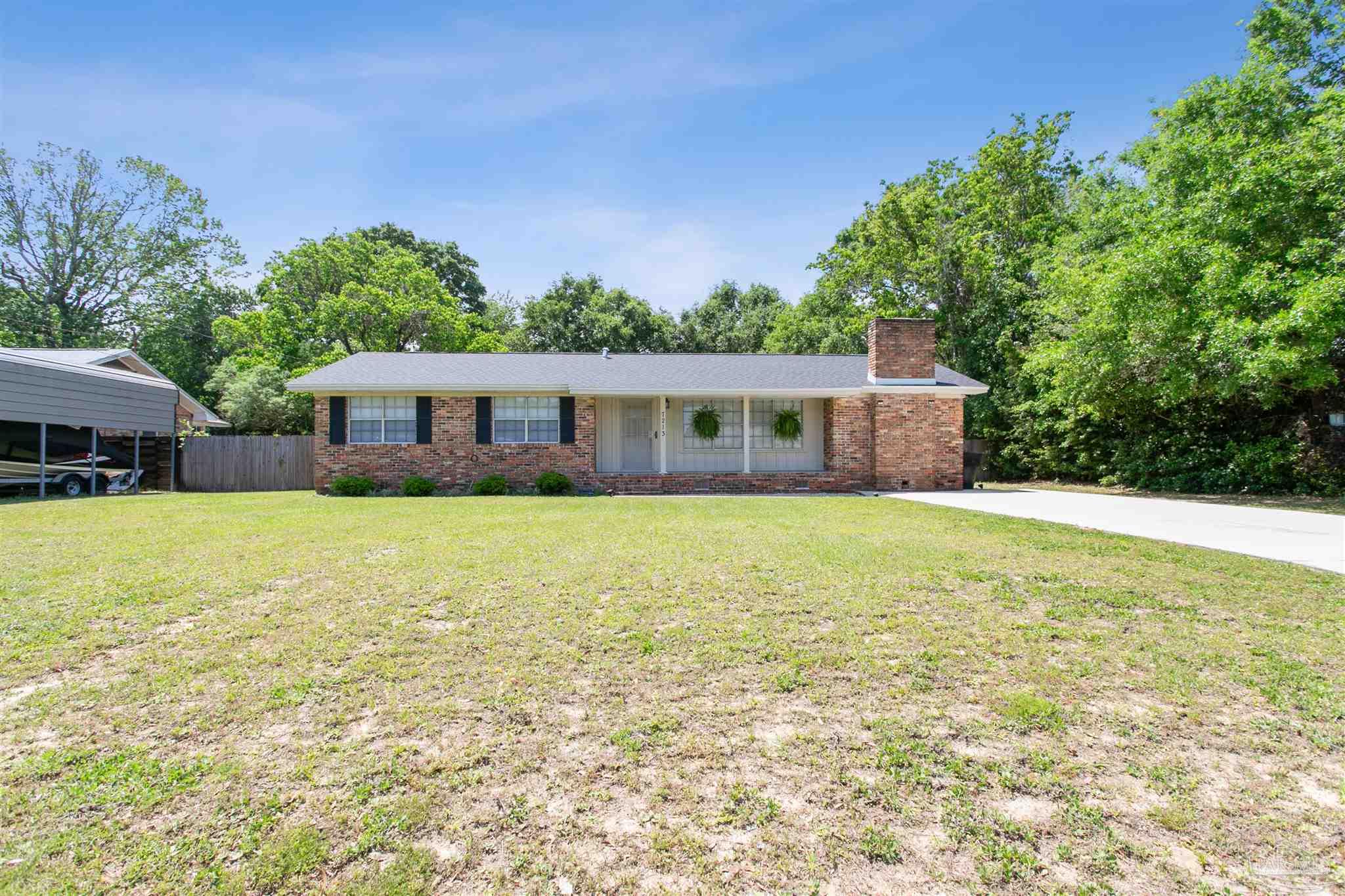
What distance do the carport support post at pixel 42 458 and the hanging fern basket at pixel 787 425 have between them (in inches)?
679

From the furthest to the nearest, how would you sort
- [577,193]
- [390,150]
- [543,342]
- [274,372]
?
[543,342]
[274,372]
[577,193]
[390,150]

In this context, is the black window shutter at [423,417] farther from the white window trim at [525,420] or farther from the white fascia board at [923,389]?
the white fascia board at [923,389]

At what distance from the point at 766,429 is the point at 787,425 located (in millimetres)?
621

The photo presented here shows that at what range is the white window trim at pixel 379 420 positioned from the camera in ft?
48.7

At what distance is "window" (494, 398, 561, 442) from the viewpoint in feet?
49.5

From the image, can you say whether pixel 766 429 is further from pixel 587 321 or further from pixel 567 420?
pixel 587 321

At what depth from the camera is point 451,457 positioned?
48.8 feet

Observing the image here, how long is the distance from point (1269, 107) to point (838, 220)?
52.6ft

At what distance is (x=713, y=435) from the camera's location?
1628 centimetres

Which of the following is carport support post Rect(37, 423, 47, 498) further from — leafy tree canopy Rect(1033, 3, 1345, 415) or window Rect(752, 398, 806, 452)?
leafy tree canopy Rect(1033, 3, 1345, 415)

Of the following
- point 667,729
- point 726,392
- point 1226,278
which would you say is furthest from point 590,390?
point 1226,278

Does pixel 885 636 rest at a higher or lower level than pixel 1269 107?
lower

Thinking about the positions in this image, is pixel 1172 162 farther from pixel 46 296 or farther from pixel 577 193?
pixel 46 296

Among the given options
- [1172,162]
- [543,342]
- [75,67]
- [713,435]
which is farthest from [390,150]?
[543,342]
